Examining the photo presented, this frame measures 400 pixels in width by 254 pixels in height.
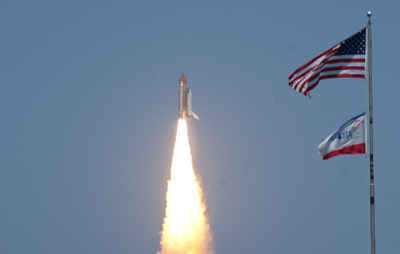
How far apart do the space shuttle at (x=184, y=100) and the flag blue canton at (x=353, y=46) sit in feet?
131

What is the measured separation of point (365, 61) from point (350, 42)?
5.10 feet

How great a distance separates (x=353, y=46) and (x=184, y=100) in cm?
4089

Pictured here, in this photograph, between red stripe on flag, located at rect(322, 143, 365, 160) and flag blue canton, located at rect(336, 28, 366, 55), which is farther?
flag blue canton, located at rect(336, 28, 366, 55)

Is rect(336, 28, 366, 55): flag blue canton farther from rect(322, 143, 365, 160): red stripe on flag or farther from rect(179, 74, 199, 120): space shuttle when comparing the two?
rect(179, 74, 199, 120): space shuttle

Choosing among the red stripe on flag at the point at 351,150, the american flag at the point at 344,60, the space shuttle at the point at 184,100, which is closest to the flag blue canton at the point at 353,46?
the american flag at the point at 344,60

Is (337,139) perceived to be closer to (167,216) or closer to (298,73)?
(298,73)

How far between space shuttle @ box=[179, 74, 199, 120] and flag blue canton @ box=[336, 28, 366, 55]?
40.0m

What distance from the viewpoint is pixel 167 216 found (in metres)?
115

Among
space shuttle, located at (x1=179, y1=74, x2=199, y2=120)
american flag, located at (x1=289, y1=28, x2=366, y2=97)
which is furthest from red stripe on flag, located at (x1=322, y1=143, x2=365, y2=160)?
space shuttle, located at (x1=179, y1=74, x2=199, y2=120)

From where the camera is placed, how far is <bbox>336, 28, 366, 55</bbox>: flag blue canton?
73625 mm

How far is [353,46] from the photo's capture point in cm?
7362

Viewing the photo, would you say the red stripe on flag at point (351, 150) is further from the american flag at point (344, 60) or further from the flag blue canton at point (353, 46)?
the flag blue canton at point (353, 46)

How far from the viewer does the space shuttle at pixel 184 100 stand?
112250 millimetres

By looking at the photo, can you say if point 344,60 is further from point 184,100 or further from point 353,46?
point 184,100
